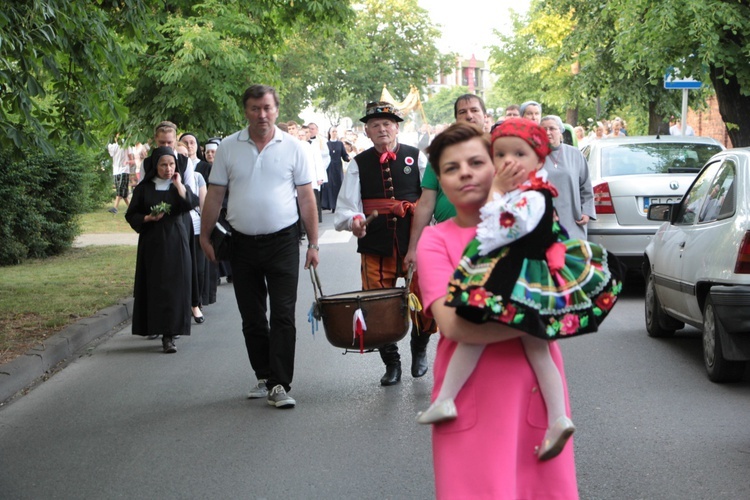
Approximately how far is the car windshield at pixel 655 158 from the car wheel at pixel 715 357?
504 centimetres

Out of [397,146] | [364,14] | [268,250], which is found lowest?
[268,250]

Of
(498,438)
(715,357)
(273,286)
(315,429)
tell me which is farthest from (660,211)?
(498,438)

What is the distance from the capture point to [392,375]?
27.3 feet

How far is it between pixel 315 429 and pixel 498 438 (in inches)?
150

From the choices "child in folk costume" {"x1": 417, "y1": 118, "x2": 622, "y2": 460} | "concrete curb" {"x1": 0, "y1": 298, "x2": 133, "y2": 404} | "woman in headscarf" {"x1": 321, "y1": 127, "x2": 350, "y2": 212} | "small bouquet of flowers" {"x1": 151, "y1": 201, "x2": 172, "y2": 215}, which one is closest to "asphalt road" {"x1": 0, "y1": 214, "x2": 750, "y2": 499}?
"concrete curb" {"x1": 0, "y1": 298, "x2": 133, "y2": 404}

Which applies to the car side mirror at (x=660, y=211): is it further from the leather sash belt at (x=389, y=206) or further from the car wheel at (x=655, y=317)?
the leather sash belt at (x=389, y=206)

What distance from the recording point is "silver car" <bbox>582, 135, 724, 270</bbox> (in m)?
12.6

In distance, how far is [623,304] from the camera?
495 inches

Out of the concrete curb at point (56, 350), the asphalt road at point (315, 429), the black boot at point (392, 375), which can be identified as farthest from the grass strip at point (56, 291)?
the black boot at point (392, 375)

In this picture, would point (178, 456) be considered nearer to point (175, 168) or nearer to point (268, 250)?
point (268, 250)

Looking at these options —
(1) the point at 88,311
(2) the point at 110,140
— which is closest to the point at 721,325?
(1) the point at 88,311

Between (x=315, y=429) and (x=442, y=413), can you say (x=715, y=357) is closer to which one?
(x=315, y=429)

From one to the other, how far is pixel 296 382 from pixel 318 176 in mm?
14331

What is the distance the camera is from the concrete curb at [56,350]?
337 inches
